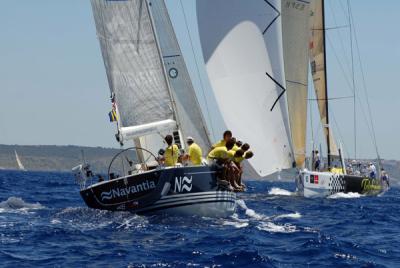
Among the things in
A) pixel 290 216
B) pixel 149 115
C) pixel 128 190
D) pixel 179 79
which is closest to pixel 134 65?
pixel 149 115

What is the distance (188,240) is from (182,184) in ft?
8.73

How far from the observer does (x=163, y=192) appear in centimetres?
1520

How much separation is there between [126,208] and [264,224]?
2.63 metres

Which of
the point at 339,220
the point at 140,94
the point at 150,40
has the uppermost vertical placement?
the point at 150,40

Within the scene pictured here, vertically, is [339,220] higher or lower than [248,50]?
A: lower

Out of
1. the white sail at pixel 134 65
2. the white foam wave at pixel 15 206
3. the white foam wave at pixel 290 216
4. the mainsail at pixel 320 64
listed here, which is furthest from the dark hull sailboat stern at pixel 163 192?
the mainsail at pixel 320 64

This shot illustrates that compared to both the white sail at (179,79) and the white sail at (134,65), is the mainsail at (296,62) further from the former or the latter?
the white sail at (134,65)

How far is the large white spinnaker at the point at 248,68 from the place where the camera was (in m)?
25.6

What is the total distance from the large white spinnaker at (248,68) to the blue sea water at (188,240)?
8153mm

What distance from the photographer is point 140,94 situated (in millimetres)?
16906

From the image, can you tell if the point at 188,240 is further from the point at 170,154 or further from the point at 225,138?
the point at 225,138

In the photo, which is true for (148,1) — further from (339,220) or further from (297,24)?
(297,24)

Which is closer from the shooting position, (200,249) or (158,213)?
(200,249)

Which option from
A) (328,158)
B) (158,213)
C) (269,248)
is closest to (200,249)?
(269,248)
